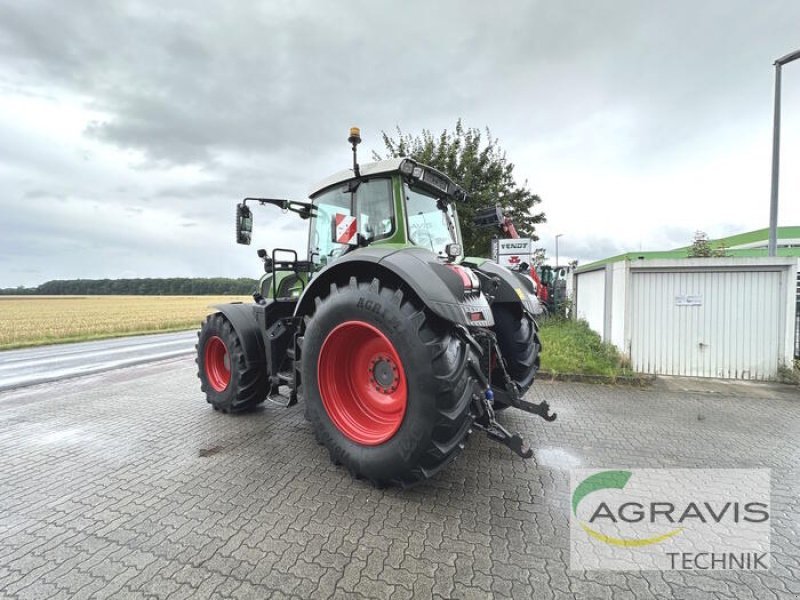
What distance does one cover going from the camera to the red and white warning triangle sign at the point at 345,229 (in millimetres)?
3002

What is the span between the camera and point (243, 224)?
12.5ft

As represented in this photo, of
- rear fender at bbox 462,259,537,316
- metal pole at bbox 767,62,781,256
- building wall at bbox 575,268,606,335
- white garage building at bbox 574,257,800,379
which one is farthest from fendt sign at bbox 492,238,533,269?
rear fender at bbox 462,259,537,316

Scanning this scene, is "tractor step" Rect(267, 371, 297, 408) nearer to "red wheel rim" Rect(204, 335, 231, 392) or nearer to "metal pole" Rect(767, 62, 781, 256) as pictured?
"red wheel rim" Rect(204, 335, 231, 392)

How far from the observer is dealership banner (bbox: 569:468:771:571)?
73.1 inches

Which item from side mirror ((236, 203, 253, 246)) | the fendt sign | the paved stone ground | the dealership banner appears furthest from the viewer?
the fendt sign

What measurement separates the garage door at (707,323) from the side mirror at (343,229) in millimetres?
4927

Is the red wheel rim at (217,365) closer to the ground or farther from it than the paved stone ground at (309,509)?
farther from it

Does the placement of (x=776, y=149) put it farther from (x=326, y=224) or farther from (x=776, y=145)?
(x=326, y=224)

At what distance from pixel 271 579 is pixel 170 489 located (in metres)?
1.25

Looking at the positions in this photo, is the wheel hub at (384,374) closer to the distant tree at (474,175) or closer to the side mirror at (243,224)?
the side mirror at (243,224)

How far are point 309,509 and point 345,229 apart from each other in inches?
78.5

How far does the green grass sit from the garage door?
368mm

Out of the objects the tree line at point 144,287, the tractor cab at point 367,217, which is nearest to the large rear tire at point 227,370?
the tractor cab at point 367,217

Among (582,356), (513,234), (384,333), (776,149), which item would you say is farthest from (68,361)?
(776,149)
